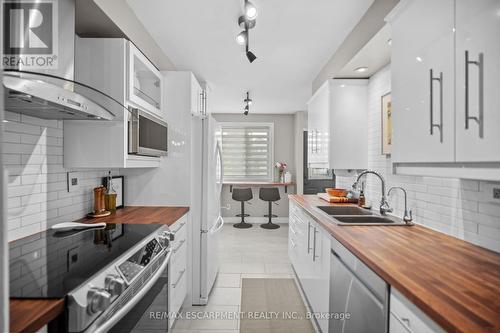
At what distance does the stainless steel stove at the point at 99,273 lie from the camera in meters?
0.95

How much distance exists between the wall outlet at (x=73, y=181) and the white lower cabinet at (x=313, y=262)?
1851 mm

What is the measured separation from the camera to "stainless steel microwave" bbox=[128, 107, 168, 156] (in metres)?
2.00

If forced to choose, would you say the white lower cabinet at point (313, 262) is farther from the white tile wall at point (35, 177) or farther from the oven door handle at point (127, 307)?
the white tile wall at point (35, 177)

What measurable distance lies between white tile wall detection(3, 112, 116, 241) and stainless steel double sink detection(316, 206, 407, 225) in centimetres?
193

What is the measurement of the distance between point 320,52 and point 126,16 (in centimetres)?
180

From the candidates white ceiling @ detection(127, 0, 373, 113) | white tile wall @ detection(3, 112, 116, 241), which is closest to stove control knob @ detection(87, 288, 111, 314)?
white tile wall @ detection(3, 112, 116, 241)

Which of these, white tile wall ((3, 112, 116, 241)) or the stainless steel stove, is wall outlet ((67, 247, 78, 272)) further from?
white tile wall ((3, 112, 116, 241))

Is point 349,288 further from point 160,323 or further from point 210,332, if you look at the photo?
point 210,332

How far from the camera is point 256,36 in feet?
8.09

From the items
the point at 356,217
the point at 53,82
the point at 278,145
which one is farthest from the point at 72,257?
the point at 278,145

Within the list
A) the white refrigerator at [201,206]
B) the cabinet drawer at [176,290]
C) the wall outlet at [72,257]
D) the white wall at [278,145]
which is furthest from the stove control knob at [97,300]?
the white wall at [278,145]

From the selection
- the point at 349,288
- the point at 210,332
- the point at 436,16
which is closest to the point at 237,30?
the point at 436,16

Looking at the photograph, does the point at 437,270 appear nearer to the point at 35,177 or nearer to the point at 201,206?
the point at 201,206

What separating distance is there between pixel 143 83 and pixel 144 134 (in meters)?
0.59
